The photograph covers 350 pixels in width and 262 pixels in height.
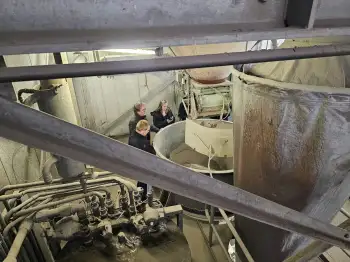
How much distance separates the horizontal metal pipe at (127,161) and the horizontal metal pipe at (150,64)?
107mm

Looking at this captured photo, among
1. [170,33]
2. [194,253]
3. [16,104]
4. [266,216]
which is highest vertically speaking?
[170,33]

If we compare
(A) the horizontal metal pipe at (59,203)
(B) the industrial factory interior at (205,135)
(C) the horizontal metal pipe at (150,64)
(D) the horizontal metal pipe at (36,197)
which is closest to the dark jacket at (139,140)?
(B) the industrial factory interior at (205,135)

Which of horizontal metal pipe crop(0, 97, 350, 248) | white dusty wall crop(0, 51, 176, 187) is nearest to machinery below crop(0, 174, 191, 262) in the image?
horizontal metal pipe crop(0, 97, 350, 248)

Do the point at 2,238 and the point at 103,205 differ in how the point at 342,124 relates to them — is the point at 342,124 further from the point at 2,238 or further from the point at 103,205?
the point at 2,238

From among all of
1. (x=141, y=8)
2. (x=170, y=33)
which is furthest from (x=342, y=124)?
(x=141, y=8)

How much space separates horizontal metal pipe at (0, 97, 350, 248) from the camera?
67 cm

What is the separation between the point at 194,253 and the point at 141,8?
3.08 metres

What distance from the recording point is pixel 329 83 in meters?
1.32

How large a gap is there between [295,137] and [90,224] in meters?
1.70

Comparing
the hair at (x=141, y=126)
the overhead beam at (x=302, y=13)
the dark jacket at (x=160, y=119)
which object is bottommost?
the dark jacket at (x=160, y=119)

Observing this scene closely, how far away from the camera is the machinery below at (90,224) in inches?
82.1

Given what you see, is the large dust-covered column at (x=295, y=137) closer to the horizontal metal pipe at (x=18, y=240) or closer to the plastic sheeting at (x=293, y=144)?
the plastic sheeting at (x=293, y=144)

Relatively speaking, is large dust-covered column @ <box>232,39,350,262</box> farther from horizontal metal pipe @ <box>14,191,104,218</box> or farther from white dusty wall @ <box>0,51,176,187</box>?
white dusty wall @ <box>0,51,176,187</box>

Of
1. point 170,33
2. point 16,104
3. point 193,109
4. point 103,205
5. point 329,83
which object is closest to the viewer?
point 16,104
